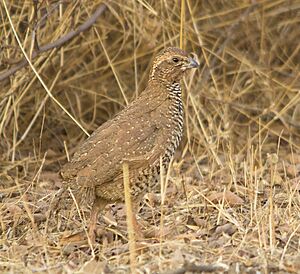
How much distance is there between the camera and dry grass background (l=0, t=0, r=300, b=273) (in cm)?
500

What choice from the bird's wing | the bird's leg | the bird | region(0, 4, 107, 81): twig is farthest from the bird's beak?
region(0, 4, 107, 81): twig

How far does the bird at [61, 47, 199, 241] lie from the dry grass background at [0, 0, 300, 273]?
0.17 m

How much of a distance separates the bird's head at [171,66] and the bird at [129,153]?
0.70 ft

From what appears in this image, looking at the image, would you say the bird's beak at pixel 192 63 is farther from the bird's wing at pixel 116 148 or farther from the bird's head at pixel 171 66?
the bird's wing at pixel 116 148

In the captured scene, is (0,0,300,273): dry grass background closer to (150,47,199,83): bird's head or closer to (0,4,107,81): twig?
(0,4,107,81): twig

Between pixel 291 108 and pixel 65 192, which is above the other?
pixel 65 192

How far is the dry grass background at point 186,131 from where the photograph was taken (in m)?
5.00

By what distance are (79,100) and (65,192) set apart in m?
3.17

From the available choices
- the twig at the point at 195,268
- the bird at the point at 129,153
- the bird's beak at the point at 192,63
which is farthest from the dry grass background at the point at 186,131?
the bird's beak at the point at 192,63

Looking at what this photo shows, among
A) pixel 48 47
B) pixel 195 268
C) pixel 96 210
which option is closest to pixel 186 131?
pixel 48 47

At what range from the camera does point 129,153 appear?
5.37 m

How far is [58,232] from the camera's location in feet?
18.4

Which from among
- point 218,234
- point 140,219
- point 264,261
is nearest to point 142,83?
point 140,219

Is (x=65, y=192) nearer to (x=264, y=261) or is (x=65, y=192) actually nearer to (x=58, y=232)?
(x=58, y=232)
